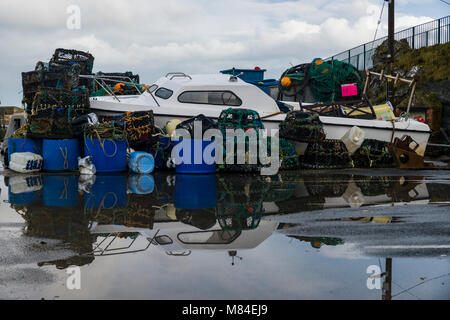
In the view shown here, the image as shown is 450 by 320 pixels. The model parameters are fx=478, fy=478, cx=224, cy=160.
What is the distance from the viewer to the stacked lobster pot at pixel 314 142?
11.5 m

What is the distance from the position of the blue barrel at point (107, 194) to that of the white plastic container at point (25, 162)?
189 centimetres

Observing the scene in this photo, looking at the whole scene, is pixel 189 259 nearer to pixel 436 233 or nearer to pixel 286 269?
pixel 286 269

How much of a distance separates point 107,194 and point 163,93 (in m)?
5.31

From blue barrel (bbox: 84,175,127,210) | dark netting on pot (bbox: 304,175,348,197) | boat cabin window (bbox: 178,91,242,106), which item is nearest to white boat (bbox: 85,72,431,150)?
boat cabin window (bbox: 178,91,242,106)

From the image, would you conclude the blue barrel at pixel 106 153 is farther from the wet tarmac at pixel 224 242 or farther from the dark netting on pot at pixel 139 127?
the wet tarmac at pixel 224 242

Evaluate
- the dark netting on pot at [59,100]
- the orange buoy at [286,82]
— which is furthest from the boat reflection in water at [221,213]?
the orange buoy at [286,82]

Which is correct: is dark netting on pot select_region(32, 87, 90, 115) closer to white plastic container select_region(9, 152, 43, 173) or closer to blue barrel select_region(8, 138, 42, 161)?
blue barrel select_region(8, 138, 42, 161)

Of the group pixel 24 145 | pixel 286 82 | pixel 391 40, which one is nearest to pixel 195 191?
pixel 24 145

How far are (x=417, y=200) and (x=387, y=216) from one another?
1.44 metres

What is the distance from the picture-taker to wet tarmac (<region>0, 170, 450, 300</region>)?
3.20 meters

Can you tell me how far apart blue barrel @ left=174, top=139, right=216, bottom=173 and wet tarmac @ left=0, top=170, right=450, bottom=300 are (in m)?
1.98

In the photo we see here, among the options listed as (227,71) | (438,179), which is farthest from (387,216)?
(227,71)

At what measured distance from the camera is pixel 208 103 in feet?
38.9

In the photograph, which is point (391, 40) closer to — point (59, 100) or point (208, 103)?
point (208, 103)
